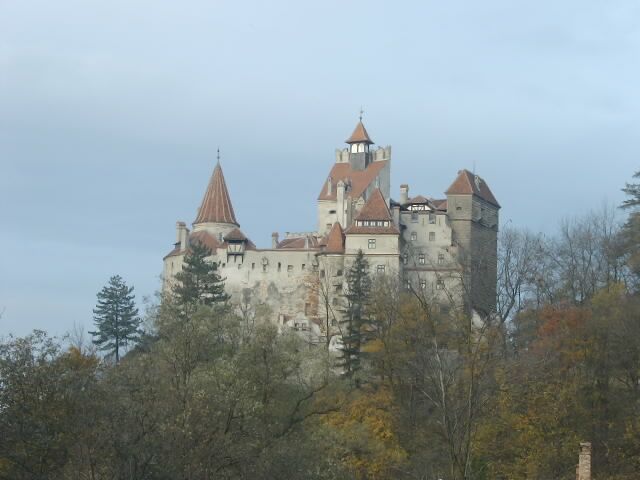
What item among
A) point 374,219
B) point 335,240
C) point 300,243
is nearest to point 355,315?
point 374,219

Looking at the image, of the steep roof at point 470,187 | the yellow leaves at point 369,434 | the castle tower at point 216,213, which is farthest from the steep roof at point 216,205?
the yellow leaves at point 369,434

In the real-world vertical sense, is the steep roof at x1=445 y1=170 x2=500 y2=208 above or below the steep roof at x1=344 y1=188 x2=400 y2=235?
above

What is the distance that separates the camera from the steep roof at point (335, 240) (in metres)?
91.1

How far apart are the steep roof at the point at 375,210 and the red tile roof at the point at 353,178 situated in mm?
4790

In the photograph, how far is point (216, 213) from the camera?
99.6 m

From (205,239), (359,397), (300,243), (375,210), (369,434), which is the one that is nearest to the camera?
(369,434)

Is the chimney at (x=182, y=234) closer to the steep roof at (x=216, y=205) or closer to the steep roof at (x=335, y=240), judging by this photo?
the steep roof at (x=216, y=205)

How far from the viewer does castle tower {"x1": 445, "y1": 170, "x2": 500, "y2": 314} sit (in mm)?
87938

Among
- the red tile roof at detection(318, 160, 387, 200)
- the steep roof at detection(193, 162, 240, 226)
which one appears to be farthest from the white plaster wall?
the steep roof at detection(193, 162, 240, 226)

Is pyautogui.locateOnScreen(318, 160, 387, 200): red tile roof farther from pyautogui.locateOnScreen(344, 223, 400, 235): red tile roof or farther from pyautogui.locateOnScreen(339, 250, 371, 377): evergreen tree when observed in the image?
pyautogui.locateOnScreen(339, 250, 371, 377): evergreen tree

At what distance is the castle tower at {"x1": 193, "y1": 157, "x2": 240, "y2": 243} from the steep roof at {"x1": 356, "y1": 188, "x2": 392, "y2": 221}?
38.2 ft

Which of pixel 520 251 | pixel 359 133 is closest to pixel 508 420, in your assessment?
pixel 520 251

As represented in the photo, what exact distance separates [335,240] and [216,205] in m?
12.2

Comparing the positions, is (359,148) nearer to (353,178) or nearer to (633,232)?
(353,178)
